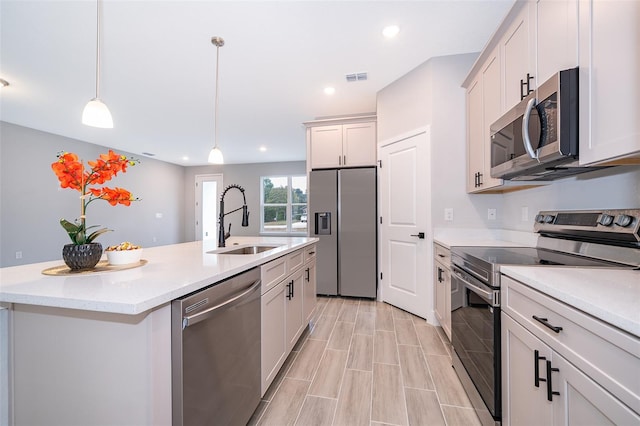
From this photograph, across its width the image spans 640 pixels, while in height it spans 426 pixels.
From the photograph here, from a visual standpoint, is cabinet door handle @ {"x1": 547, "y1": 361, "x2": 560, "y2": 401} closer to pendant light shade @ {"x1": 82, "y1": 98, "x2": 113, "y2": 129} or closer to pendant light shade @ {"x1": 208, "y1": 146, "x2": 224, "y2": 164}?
pendant light shade @ {"x1": 82, "y1": 98, "x2": 113, "y2": 129}

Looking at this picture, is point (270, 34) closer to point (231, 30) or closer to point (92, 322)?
point (231, 30)

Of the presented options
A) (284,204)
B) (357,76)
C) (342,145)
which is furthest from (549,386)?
(284,204)

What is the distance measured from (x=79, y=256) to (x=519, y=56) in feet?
8.61

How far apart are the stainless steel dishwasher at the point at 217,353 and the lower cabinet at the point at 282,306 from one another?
0.36 ft

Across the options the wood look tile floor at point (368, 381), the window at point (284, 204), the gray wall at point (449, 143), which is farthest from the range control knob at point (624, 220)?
the window at point (284, 204)

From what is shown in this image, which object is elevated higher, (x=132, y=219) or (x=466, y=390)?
(x=132, y=219)

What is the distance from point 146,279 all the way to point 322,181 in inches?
112

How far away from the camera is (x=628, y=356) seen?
570mm

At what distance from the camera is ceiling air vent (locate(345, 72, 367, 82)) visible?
2.88m

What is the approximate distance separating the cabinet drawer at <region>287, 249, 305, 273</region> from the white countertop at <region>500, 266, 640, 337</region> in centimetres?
132

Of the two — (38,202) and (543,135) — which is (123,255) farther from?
(38,202)

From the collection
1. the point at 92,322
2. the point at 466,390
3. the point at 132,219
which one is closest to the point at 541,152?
the point at 466,390

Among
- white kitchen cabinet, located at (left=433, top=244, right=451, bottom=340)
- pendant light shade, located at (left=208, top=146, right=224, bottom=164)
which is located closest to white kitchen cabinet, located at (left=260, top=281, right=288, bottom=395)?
white kitchen cabinet, located at (left=433, top=244, right=451, bottom=340)

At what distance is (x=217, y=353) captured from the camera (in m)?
1.04
